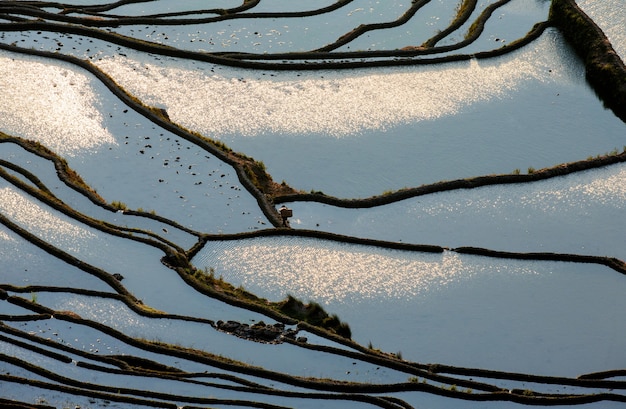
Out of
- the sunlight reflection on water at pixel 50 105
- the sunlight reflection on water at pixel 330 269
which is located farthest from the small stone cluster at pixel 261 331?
the sunlight reflection on water at pixel 50 105

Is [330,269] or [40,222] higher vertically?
[40,222]

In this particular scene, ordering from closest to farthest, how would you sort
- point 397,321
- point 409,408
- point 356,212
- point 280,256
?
point 409,408 < point 397,321 < point 280,256 < point 356,212

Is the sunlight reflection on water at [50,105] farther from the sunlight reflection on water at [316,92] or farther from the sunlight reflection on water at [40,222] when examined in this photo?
the sunlight reflection on water at [40,222]

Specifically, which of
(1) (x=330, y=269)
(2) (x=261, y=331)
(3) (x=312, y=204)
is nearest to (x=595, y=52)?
(3) (x=312, y=204)

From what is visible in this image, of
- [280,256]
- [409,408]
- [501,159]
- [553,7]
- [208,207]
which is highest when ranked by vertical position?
[553,7]

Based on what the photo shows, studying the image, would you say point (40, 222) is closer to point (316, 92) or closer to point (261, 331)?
point (261, 331)

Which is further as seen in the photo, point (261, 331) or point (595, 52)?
point (595, 52)

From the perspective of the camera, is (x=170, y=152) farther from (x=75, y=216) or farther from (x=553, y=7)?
(x=553, y=7)

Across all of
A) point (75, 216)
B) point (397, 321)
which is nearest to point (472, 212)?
point (397, 321)

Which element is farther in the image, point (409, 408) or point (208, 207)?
point (208, 207)
